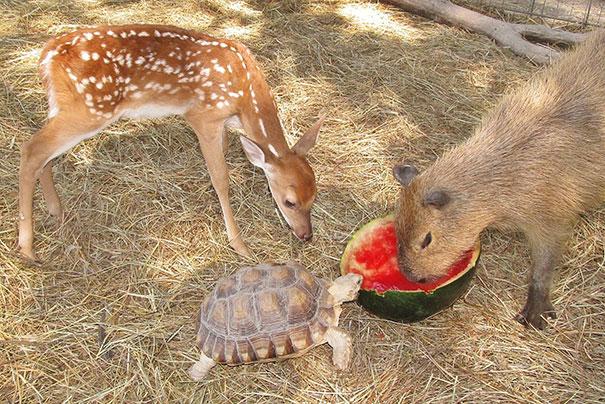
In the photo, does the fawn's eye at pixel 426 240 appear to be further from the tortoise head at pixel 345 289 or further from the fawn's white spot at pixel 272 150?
the fawn's white spot at pixel 272 150

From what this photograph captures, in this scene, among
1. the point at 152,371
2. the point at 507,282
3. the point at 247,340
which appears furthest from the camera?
the point at 507,282

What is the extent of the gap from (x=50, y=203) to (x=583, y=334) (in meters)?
4.11

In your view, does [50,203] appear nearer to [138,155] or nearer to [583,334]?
[138,155]

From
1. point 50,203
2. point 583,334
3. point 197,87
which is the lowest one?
point 583,334

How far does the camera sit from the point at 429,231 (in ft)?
13.9

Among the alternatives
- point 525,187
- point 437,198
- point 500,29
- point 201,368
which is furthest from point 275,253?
point 500,29

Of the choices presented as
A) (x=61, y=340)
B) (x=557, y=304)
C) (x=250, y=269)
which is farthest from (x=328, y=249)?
(x=61, y=340)

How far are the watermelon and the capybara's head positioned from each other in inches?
3.8

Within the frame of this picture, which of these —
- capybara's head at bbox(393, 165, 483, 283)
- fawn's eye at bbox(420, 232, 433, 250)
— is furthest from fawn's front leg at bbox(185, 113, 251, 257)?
fawn's eye at bbox(420, 232, 433, 250)

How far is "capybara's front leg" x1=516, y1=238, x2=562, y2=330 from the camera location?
171 inches

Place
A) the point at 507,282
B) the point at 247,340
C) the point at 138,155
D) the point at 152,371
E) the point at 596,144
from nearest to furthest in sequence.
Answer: the point at 247,340, the point at 152,371, the point at 596,144, the point at 507,282, the point at 138,155

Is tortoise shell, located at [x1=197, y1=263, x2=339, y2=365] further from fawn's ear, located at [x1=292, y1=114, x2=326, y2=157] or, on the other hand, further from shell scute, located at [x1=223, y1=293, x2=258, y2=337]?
fawn's ear, located at [x1=292, y1=114, x2=326, y2=157]

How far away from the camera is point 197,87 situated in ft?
15.8

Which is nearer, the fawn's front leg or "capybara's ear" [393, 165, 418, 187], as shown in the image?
"capybara's ear" [393, 165, 418, 187]
